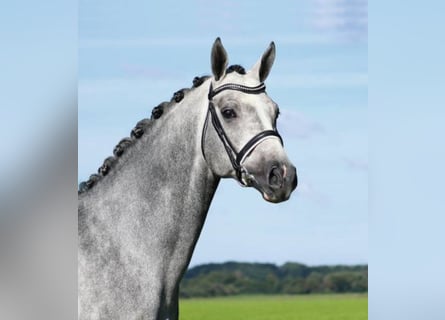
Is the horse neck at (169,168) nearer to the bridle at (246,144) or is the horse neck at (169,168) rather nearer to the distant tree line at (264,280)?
the bridle at (246,144)

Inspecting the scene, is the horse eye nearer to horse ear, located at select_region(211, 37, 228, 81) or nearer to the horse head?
the horse head

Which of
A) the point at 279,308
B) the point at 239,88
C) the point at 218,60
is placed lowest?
the point at 279,308

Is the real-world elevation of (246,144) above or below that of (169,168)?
above

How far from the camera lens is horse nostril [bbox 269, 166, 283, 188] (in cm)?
323

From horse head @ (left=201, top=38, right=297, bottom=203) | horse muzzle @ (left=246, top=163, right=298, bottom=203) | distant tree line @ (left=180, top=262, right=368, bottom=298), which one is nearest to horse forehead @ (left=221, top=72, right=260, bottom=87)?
horse head @ (left=201, top=38, right=297, bottom=203)

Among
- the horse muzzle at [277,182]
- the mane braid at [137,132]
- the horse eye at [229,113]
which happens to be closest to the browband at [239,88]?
the horse eye at [229,113]

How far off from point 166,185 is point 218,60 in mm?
768

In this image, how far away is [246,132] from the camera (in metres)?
3.42

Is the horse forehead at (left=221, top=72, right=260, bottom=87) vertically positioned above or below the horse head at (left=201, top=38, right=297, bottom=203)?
above

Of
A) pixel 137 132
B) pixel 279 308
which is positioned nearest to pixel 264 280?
pixel 279 308

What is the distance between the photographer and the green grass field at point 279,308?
28.6ft

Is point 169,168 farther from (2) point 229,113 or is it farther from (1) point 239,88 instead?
(1) point 239,88

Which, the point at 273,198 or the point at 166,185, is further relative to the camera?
the point at 166,185

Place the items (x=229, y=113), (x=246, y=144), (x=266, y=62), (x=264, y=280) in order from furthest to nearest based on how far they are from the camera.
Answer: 1. (x=264, y=280)
2. (x=266, y=62)
3. (x=229, y=113)
4. (x=246, y=144)
